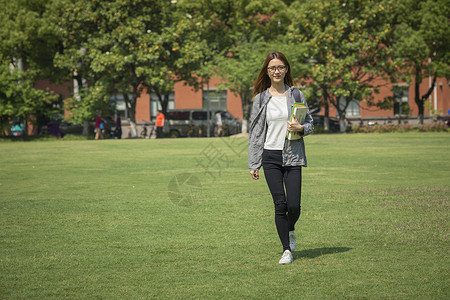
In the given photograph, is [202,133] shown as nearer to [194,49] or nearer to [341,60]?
[194,49]

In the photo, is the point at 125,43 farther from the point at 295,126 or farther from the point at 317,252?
the point at 295,126

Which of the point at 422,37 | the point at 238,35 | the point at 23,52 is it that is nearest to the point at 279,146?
the point at 238,35

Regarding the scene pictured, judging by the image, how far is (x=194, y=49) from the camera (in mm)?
42500

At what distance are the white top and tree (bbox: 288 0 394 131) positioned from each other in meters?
36.8

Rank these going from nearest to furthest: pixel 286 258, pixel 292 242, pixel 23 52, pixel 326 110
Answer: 1. pixel 286 258
2. pixel 292 242
3. pixel 23 52
4. pixel 326 110

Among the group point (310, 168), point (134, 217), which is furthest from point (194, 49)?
point (134, 217)

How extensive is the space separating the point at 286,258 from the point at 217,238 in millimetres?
1596

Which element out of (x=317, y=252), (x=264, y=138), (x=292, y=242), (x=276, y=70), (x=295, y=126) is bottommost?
(x=317, y=252)

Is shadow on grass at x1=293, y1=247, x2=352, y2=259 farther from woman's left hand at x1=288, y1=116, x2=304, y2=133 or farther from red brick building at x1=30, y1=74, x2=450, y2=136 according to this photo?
red brick building at x1=30, y1=74, x2=450, y2=136

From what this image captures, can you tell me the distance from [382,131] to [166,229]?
1465 inches

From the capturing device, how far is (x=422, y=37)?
45.5m

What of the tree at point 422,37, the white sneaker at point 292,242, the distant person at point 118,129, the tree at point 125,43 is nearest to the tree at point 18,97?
the tree at point 125,43

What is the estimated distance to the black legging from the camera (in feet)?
20.7

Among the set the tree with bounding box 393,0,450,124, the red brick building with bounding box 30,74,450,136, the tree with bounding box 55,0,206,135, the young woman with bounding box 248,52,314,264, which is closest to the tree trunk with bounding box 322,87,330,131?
the tree with bounding box 393,0,450,124
